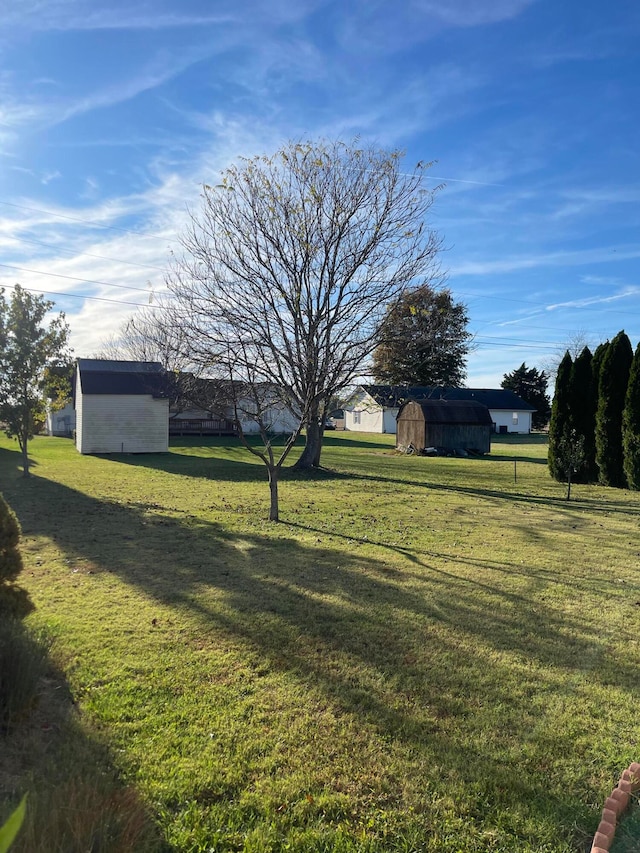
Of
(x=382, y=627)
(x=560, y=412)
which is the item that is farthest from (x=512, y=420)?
(x=382, y=627)

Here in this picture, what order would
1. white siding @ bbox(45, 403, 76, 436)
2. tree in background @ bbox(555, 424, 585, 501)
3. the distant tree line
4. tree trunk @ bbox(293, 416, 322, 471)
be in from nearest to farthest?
tree in background @ bbox(555, 424, 585, 501) < the distant tree line < tree trunk @ bbox(293, 416, 322, 471) < white siding @ bbox(45, 403, 76, 436)

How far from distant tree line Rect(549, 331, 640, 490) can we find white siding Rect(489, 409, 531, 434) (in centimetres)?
3371

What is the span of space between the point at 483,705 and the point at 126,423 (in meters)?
23.1

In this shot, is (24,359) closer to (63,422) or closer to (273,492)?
(273,492)

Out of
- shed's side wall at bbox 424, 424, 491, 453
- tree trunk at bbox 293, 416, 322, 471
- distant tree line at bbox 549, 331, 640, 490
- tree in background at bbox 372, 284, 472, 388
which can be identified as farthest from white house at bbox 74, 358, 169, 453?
distant tree line at bbox 549, 331, 640, 490

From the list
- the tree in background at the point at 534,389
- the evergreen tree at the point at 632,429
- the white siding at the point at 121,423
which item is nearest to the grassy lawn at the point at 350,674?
the evergreen tree at the point at 632,429

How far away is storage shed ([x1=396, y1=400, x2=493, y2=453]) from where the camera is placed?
28734mm

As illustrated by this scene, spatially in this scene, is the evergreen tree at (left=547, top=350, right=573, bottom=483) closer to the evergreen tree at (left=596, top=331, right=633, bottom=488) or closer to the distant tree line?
the distant tree line

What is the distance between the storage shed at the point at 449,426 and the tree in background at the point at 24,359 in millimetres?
18475

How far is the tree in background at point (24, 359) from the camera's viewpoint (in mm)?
14812

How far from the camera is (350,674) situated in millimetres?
3869

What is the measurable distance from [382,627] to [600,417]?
47.6 feet

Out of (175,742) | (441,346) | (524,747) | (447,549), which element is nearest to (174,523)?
(447,549)

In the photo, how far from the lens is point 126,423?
2439cm
